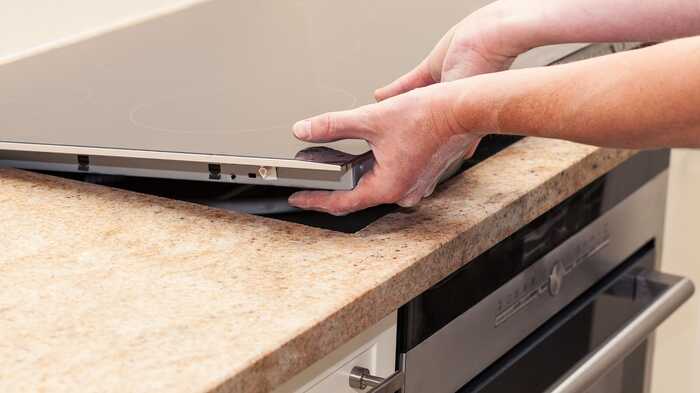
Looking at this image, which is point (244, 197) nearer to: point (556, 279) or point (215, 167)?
point (215, 167)

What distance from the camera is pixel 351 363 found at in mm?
719

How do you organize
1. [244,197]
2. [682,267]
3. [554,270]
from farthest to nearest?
[682,267] → [554,270] → [244,197]

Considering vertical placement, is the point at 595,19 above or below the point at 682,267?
above

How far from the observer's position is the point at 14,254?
2.29 feet

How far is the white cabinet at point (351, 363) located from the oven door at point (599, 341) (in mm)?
126

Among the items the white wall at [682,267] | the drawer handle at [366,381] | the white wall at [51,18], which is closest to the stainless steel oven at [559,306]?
the drawer handle at [366,381]

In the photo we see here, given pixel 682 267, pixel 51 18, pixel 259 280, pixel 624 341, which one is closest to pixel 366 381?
pixel 259 280

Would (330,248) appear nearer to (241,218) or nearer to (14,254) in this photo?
(241,218)

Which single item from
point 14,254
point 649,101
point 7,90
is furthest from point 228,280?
point 7,90

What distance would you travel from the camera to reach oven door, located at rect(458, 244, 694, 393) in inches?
35.5

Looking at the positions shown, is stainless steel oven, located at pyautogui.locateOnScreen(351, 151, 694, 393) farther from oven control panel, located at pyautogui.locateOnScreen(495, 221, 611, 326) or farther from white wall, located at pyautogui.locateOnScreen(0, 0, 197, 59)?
white wall, located at pyautogui.locateOnScreen(0, 0, 197, 59)

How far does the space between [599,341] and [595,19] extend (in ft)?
1.26

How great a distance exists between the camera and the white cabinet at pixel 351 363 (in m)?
0.67

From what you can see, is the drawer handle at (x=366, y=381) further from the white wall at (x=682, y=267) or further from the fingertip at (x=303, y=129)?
the white wall at (x=682, y=267)
